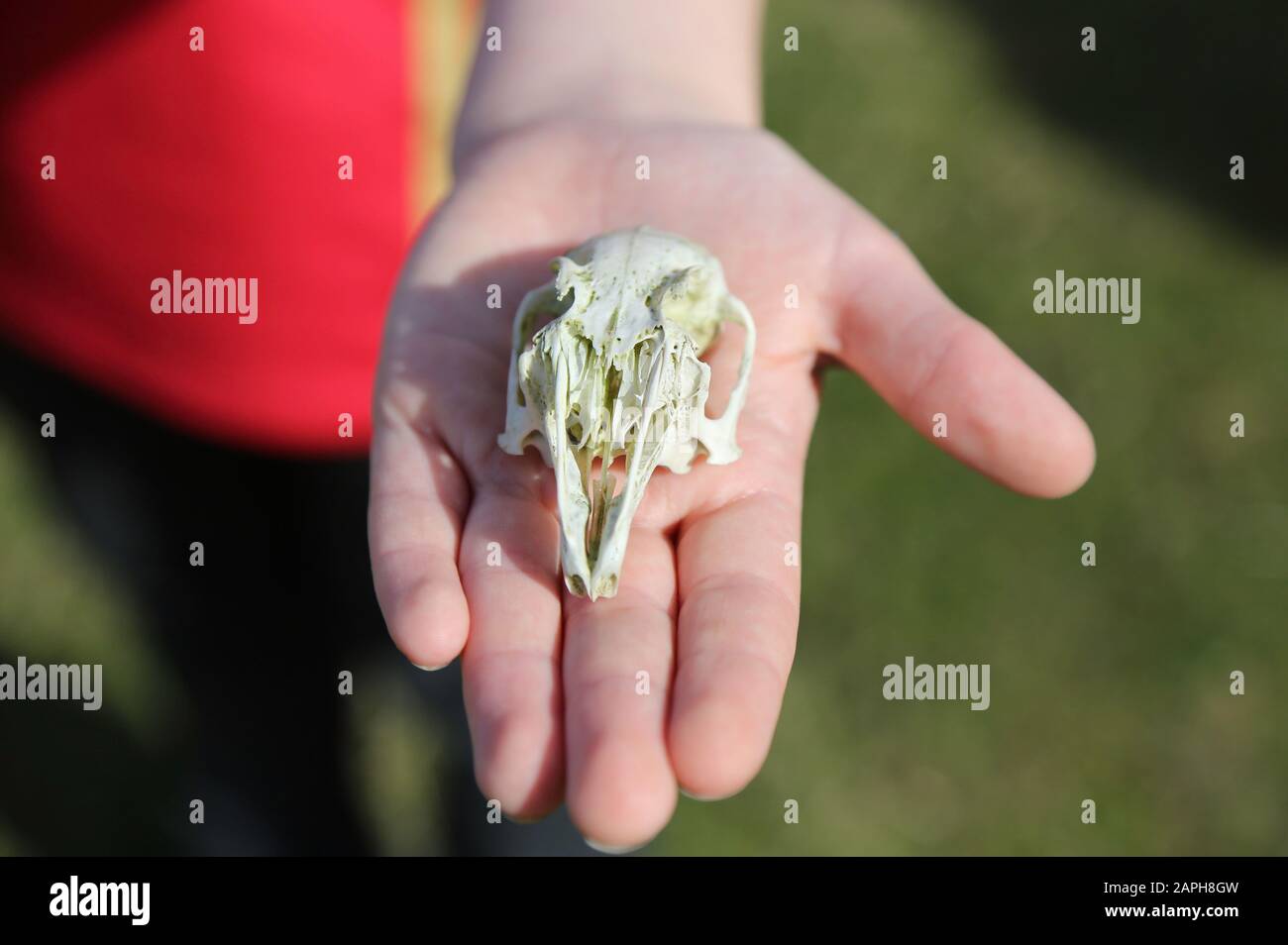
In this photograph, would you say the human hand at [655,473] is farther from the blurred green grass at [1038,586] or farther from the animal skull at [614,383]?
the blurred green grass at [1038,586]

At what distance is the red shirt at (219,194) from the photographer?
3.56 meters

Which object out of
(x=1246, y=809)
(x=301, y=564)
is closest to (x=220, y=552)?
(x=301, y=564)

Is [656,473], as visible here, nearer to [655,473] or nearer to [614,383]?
[655,473]

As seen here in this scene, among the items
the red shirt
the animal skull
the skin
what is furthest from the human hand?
the red shirt

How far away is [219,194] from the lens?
369cm

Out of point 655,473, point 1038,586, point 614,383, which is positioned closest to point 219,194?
point 614,383

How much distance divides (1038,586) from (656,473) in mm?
2965

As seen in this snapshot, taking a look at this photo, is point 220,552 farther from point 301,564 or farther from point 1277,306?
point 1277,306

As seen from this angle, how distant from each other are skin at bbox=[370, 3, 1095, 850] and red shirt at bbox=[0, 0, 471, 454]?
0.46m

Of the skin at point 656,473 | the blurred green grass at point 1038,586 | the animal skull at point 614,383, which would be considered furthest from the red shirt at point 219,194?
the blurred green grass at point 1038,586

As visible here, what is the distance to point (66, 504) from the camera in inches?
215

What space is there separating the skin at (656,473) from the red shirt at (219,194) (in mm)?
456

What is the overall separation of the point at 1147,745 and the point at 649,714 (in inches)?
137

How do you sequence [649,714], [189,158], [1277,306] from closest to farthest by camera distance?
[649,714], [189,158], [1277,306]
